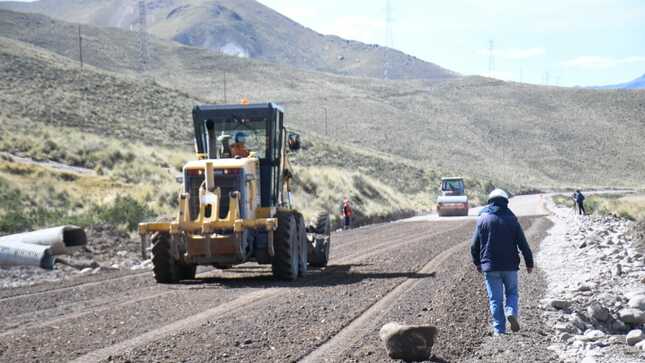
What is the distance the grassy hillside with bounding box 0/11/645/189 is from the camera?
375ft

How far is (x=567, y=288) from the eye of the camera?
50.6 feet

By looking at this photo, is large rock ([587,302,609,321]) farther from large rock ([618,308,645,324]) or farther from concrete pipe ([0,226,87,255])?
concrete pipe ([0,226,87,255])

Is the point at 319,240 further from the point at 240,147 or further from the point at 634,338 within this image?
the point at 634,338

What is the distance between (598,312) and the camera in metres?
12.8

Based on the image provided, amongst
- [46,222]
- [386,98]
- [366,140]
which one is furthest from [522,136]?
[46,222]

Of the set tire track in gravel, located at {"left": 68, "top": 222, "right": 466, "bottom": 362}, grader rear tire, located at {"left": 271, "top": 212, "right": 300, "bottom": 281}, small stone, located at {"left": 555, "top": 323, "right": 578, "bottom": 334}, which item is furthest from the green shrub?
small stone, located at {"left": 555, "top": 323, "right": 578, "bottom": 334}

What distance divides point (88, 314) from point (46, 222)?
45.8ft

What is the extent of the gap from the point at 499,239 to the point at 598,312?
3.35 meters

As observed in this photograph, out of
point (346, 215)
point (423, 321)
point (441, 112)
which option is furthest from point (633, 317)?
point (441, 112)

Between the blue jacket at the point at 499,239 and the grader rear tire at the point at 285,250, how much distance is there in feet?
22.5

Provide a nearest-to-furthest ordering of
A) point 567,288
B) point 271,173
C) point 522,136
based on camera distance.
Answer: point 567,288 < point 271,173 < point 522,136

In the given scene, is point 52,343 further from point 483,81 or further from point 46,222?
point 483,81

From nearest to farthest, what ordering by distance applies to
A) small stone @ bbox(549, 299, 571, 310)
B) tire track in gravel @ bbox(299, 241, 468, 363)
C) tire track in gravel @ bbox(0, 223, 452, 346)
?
tire track in gravel @ bbox(299, 241, 468, 363) < tire track in gravel @ bbox(0, 223, 452, 346) < small stone @ bbox(549, 299, 571, 310)

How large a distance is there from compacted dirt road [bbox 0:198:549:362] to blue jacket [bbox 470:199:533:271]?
0.98 meters
